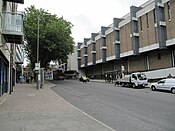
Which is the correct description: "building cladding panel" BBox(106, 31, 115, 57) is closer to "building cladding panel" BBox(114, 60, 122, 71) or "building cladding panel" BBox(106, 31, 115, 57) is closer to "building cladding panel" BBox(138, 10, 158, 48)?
"building cladding panel" BBox(114, 60, 122, 71)

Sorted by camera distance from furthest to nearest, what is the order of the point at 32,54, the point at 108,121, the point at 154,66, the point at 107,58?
1. the point at 107,58
2. the point at 32,54
3. the point at 154,66
4. the point at 108,121

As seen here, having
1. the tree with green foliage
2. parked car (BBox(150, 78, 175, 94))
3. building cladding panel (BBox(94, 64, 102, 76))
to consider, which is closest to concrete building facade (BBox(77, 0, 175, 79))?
building cladding panel (BBox(94, 64, 102, 76))

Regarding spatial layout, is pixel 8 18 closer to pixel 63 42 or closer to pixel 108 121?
pixel 108 121

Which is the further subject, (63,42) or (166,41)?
(63,42)

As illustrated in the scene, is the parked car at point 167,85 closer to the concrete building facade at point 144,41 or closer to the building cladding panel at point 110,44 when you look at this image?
the concrete building facade at point 144,41

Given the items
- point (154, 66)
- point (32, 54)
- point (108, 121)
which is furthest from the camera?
point (32, 54)

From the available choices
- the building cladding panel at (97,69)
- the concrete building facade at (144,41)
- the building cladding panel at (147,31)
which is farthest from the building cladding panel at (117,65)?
the building cladding panel at (147,31)

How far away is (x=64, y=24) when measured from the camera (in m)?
41.4

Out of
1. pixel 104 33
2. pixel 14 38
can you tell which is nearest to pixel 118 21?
pixel 104 33

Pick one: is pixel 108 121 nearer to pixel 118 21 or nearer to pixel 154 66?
pixel 154 66

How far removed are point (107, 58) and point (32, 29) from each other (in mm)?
19728

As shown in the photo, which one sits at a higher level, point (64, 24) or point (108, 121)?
point (64, 24)

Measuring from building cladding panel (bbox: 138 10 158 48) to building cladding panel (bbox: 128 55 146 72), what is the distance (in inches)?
132

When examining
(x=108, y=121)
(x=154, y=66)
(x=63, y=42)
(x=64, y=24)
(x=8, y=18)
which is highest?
(x=64, y=24)
